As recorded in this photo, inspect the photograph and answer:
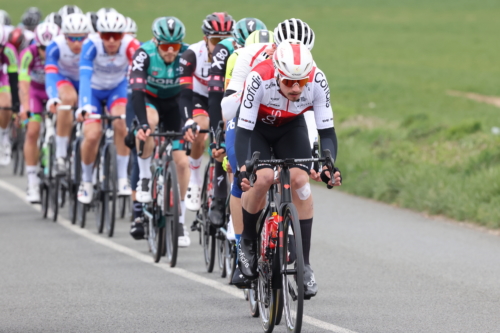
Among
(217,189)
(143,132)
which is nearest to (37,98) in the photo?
(143,132)

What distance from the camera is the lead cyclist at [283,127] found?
6383 mm

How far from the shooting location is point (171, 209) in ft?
30.2

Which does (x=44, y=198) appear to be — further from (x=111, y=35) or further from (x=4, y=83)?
(x=4, y=83)

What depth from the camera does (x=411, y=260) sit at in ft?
31.1

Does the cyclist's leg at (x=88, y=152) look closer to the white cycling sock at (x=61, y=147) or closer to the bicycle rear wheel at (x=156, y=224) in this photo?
the white cycling sock at (x=61, y=147)

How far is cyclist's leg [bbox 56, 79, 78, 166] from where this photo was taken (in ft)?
41.1

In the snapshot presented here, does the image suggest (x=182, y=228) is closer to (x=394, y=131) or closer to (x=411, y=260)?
Answer: (x=411, y=260)

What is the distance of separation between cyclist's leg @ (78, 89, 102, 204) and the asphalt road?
445 millimetres

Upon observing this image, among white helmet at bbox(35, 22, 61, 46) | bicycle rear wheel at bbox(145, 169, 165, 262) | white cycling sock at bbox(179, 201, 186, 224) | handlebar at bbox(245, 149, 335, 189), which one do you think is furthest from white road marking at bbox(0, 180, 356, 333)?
white helmet at bbox(35, 22, 61, 46)

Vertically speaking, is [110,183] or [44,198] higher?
[110,183]

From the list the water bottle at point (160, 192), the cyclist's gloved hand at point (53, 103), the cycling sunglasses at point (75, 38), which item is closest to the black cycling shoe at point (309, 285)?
the water bottle at point (160, 192)

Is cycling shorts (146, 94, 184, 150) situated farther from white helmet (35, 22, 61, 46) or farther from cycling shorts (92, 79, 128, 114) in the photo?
white helmet (35, 22, 61, 46)

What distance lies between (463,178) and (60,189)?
534cm

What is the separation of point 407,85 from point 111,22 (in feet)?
96.8
